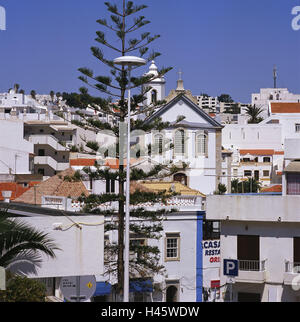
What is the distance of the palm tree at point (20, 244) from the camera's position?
44.4 feet

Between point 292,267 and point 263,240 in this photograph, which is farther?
point 263,240

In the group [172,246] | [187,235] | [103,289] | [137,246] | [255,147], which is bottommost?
[103,289]

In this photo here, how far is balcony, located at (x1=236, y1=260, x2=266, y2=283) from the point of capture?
21.3m

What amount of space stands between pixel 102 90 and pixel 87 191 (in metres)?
6.89

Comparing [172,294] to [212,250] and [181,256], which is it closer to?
[181,256]

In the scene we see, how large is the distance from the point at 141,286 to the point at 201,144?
25940 millimetres

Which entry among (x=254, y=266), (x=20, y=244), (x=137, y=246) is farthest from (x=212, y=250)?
(x=20, y=244)

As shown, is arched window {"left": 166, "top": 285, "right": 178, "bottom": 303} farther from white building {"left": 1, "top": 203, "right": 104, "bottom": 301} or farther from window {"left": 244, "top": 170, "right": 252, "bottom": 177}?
window {"left": 244, "top": 170, "right": 252, "bottom": 177}

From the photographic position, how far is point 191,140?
48.9 meters

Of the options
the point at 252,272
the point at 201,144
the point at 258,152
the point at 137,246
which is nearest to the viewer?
the point at 252,272

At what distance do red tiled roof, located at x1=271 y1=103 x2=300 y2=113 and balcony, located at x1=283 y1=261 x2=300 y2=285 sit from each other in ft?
194

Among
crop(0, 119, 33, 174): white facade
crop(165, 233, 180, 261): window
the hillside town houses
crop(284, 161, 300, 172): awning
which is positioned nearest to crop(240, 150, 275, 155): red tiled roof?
crop(0, 119, 33, 174): white facade

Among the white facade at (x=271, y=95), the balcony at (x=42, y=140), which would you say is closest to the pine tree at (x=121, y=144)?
the balcony at (x=42, y=140)

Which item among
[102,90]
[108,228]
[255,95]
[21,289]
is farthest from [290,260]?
[255,95]
